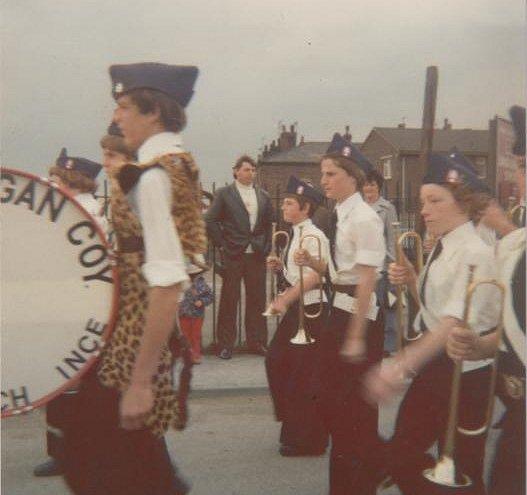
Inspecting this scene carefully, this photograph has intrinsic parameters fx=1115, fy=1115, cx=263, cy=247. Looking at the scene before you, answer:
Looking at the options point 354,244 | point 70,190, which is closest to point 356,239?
point 354,244

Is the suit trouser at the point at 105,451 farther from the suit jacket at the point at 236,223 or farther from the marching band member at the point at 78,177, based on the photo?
the suit jacket at the point at 236,223

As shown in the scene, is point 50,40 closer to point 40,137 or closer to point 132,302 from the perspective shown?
point 40,137

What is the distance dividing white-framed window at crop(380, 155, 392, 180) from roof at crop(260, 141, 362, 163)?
0.37 ft

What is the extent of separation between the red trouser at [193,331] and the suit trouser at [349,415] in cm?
48

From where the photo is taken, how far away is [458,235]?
3023 mm

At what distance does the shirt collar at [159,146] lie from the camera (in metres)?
2.71

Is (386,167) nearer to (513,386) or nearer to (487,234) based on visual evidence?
(487,234)

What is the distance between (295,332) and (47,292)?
2.93 feet

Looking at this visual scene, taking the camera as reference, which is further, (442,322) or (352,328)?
(352,328)

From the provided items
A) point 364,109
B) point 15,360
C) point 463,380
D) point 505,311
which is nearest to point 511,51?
point 364,109

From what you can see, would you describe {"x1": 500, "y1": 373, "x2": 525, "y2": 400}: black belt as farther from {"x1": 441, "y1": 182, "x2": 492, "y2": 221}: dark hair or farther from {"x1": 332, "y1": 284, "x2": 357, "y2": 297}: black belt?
{"x1": 332, "y1": 284, "x2": 357, "y2": 297}: black belt

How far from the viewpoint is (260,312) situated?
319 centimetres

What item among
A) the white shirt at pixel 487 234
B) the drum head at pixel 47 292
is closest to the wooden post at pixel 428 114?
the white shirt at pixel 487 234

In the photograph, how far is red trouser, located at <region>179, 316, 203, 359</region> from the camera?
2893mm
